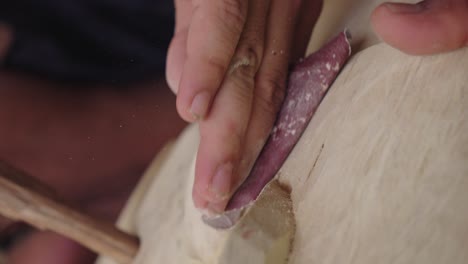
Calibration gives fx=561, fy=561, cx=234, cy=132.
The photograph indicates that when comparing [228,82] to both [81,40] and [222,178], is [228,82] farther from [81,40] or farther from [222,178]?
[81,40]

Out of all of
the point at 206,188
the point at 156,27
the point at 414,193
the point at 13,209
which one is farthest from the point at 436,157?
the point at 156,27

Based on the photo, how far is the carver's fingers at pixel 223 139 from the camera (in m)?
0.28

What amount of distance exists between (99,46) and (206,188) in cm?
53

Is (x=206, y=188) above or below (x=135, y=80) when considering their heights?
above

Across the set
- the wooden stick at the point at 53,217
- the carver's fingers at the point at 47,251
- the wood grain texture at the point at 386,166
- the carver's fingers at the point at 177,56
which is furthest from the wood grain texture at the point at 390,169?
the carver's fingers at the point at 47,251

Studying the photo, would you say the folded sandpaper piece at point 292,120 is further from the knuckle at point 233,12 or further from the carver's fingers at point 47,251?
the carver's fingers at point 47,251

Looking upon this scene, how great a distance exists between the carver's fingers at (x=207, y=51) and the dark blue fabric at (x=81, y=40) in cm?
41

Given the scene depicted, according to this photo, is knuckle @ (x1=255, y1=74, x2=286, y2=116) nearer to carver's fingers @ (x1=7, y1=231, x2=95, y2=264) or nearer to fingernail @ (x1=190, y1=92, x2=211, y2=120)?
fingernail @ (x1=190, y1=92, x2=211, y2=120)

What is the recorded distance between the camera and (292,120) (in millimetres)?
297

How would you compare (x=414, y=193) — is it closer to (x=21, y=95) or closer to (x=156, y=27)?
(x=156, y=27)

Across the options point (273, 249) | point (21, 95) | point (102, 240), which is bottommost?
point (21, 95)

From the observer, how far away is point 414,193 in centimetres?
21

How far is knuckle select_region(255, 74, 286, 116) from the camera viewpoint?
30cm

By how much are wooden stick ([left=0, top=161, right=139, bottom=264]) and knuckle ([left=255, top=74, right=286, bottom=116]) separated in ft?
0.61
